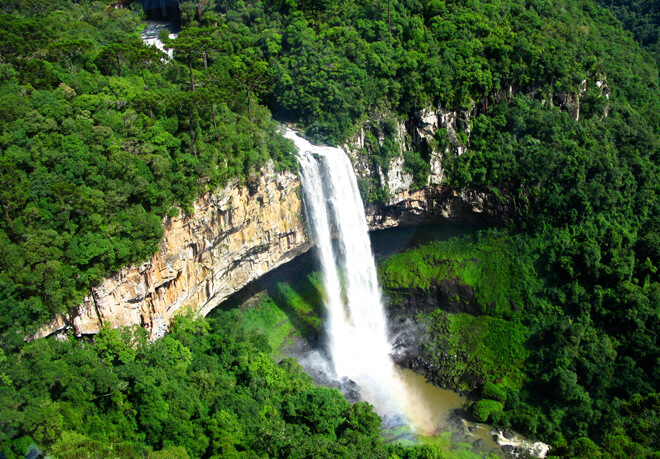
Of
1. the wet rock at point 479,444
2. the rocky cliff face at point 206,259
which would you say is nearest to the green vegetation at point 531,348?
the wet rock at point 479,444

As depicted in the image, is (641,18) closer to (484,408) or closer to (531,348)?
(531,348)

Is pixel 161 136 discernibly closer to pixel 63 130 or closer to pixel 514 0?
pixel 63 130

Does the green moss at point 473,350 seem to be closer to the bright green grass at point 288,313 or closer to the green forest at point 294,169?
the green forest at point 294,169

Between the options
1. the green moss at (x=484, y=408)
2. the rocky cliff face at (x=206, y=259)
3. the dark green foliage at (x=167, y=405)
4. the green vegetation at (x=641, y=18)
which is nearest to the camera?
the dark green foliage at (x=167, y=405)

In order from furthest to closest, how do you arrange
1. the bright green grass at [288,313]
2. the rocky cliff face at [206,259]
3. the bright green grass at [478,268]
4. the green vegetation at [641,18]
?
the green vegetation at [641,18], the bright green grass at [478,268], the bright green grass at [288,313], the rocky cliff face at [206,259]

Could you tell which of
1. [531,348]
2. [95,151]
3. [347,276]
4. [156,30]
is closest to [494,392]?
[531,348]

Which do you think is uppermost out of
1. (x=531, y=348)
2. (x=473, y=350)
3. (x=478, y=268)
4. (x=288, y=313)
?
(x=478, y=268)
